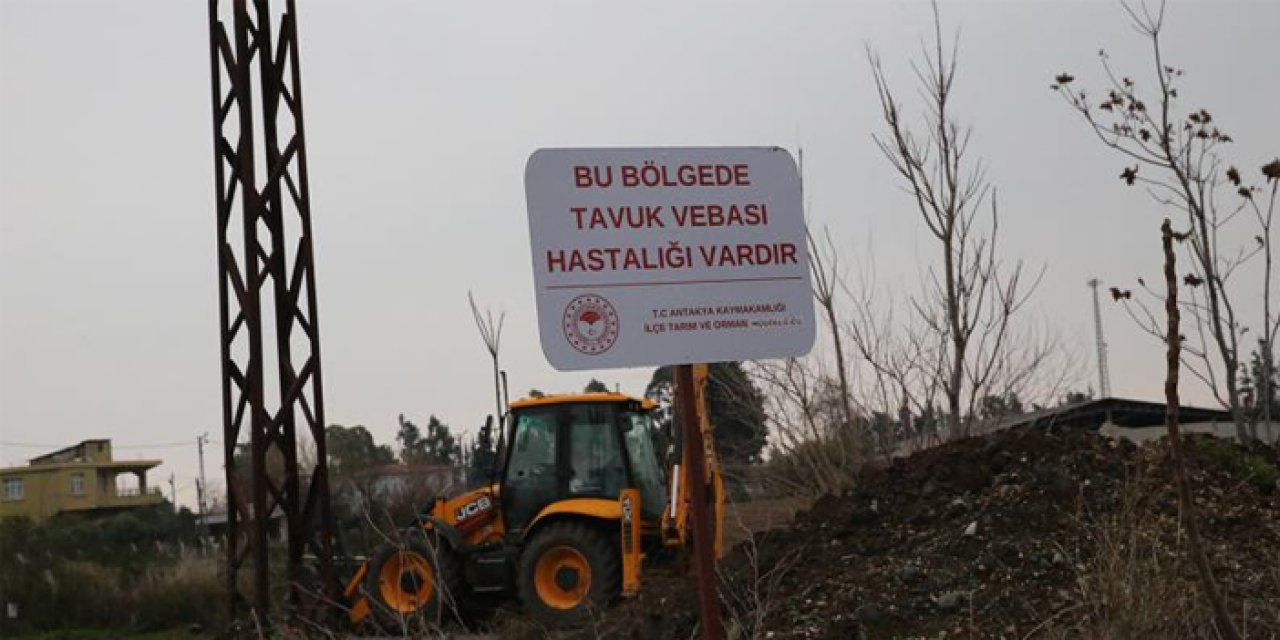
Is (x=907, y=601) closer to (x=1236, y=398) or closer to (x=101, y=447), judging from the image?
(x=1236, y=398)

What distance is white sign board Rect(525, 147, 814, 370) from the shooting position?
182 inches

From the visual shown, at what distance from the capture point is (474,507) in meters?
15.6

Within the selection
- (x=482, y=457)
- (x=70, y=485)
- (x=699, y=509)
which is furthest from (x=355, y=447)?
(x=699, y=509)

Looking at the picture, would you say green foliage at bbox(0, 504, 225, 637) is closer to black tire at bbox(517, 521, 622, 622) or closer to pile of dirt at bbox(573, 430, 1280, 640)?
black tire at bbox(517, 521, 622, 622)

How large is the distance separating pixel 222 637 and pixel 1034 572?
9.35 meters

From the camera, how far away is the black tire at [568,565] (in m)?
14.6

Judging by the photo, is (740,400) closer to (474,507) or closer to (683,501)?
(683,501)

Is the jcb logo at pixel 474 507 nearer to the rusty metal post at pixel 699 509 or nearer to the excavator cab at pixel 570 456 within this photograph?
the excavator cab at pixel 570 456

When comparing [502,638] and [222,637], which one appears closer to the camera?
[502,638]

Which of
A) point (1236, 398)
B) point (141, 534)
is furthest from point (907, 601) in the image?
point (141, 534)

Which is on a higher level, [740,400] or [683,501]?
[740,400]

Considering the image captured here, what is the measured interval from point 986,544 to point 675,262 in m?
5.00

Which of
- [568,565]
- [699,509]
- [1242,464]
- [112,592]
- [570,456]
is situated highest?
[570,456]

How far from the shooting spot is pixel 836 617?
8422mm
